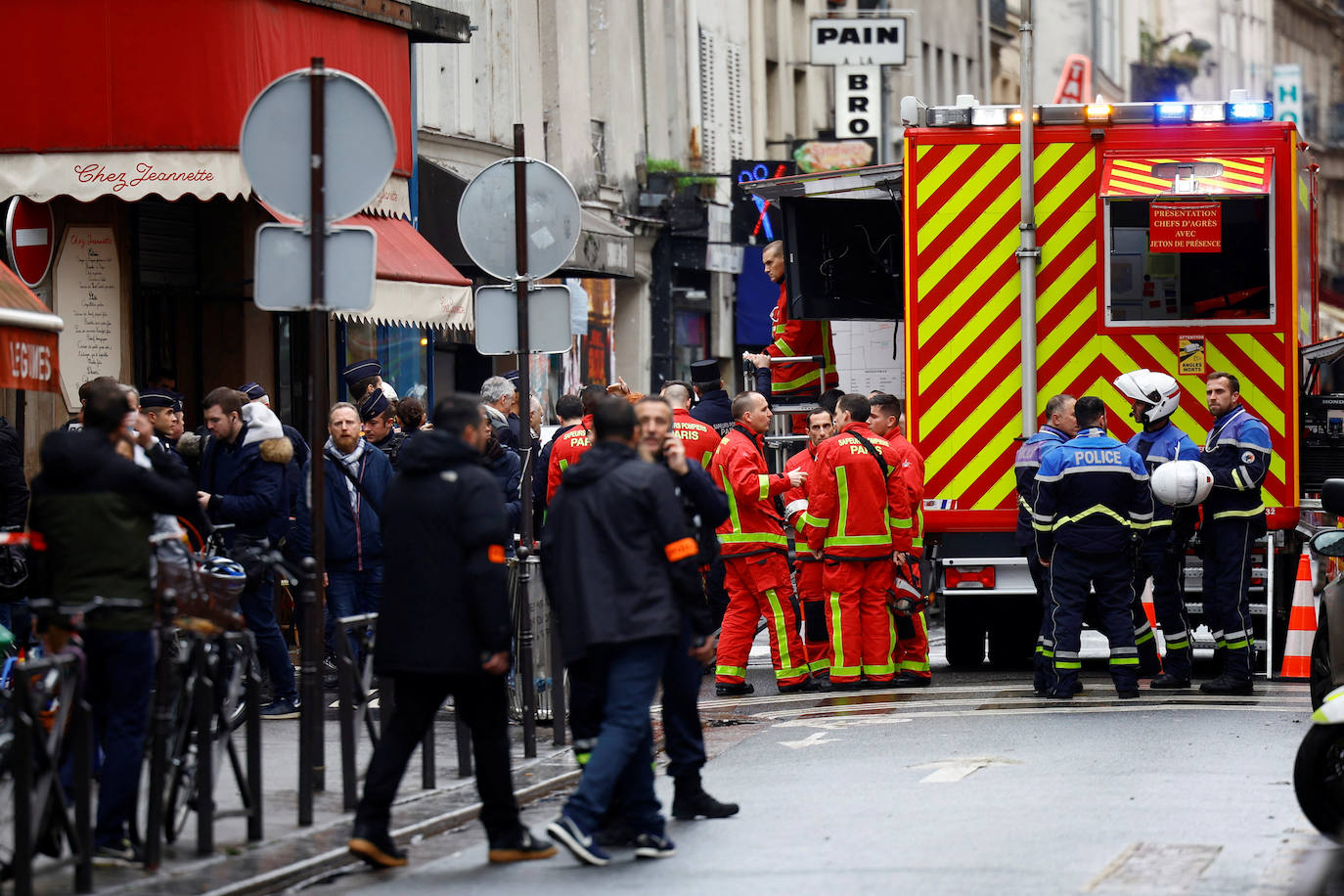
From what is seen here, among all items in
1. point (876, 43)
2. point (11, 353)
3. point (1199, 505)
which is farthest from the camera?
point (876, 43)

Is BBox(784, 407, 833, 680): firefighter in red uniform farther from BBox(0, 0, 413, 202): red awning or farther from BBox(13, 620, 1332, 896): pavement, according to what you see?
BBox(0, 0, 413, 202): red awning

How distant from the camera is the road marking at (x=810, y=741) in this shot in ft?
39.9

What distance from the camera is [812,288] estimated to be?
669 inches

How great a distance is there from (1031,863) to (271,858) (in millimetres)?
2688

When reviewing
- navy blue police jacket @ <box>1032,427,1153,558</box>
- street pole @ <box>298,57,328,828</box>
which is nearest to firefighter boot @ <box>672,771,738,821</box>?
street pole @ <box>298,57,328,828</box>

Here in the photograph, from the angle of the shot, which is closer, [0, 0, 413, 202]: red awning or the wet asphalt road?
the wet asphalt road

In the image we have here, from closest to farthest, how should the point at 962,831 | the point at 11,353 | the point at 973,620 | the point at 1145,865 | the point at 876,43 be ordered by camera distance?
the point at 1145,865
the point at 962,831
the point at 11,353
the point at 973,620
the point at 876,43

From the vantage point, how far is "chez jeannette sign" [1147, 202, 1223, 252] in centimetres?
1459

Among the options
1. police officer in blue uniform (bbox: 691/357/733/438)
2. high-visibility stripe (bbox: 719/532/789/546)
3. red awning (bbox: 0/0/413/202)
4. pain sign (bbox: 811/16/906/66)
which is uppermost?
pain sign (bbox: 811/16/906/66)

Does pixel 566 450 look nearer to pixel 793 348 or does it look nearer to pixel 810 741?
pixel 793 348

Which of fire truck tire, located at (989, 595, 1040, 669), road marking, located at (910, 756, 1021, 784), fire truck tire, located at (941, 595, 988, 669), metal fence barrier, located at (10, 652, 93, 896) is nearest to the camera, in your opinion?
metal fence barrier, located at (10, 652, 93, 896)

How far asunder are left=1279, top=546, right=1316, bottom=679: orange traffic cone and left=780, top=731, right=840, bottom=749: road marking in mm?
3709

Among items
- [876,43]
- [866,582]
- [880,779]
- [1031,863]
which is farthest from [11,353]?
[876,43]

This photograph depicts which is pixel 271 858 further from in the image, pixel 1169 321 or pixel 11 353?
pixel 1169 321
